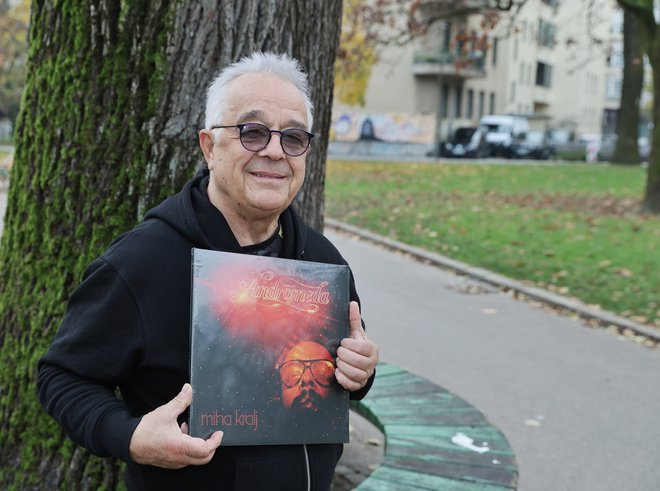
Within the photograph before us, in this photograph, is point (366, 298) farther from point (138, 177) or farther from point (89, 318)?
point (89, 318)

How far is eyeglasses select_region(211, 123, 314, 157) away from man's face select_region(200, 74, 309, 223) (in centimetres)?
1

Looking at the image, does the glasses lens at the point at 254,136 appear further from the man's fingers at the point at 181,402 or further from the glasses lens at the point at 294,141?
the man's fingers at the point at 181,402

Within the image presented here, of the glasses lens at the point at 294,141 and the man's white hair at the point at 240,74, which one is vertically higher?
the man's white hair at the point at 240,74

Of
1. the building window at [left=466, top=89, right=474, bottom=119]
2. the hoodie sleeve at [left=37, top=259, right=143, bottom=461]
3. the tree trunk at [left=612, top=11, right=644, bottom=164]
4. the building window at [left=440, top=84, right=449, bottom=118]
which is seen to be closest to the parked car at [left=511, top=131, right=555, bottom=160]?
the tree trunk at [left=612, top=11, right=644, bottom=164]

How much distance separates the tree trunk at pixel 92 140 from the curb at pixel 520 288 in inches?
223

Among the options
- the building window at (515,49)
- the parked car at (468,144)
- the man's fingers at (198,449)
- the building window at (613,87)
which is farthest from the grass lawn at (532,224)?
the building window at (613,87)

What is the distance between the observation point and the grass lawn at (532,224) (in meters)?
9.69

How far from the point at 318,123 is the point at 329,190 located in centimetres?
1507

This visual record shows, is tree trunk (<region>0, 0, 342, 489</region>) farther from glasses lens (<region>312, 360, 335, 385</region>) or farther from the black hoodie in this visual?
glasses lens (<region>312, 360, 335, 385</region>)

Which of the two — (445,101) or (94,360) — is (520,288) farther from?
(445,101)

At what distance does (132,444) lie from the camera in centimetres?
187

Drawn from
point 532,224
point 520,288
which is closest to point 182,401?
point 520,288

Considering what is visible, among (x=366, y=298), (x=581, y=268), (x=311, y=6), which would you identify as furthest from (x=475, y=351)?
(x=311, y=6)

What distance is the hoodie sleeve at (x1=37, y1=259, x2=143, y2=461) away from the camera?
76.5 inches
